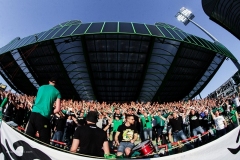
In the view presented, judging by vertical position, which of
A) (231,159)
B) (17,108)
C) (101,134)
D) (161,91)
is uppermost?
(161,91)

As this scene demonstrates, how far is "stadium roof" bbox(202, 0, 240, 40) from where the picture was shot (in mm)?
31766

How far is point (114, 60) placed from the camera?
27281mm

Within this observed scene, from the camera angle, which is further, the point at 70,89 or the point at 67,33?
the point at 70,89

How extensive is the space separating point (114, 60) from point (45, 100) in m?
23.3

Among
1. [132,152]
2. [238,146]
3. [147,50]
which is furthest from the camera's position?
[147,50]

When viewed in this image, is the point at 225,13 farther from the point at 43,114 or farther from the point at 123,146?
the point at 43,114

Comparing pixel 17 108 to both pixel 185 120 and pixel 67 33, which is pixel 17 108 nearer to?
pixel 185 120

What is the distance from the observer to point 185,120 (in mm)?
11273

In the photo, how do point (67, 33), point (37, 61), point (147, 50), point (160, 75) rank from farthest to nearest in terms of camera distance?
point (160, 75)
point (37, 61)
point (147, 50)
point (67, 33)

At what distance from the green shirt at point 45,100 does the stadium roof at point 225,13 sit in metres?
32.8

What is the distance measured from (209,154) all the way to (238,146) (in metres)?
0.85

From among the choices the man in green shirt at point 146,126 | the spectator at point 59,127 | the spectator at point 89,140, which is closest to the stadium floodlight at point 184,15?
the man in green shirt at point 146,126

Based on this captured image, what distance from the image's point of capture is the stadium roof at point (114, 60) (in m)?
21.9

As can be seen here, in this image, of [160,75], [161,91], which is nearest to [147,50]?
[160,75]
